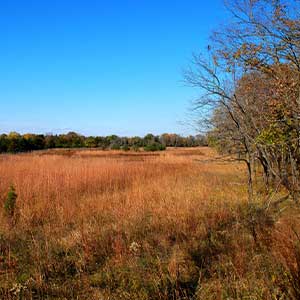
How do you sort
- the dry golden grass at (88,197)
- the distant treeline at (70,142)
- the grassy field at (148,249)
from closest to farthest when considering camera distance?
the grassy field at (148,249) → the dry golden grass at (88,197) → the distant treeline at (70,142)

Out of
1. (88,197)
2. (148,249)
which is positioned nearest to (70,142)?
(88,197)

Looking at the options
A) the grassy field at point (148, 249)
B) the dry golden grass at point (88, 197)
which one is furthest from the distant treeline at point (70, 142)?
the grassy field at point (148, 249)

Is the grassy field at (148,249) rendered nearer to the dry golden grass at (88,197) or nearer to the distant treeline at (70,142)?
the dry golden grass at (88,197)

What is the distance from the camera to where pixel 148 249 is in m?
3.90

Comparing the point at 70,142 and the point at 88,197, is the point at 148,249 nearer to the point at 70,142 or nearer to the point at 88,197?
the point at 88,197

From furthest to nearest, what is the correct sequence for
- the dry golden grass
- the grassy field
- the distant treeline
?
the distant treeline → the dry golden grass → the grassy field

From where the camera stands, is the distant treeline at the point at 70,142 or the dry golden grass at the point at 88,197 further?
the distant treeline at the point at 70,142

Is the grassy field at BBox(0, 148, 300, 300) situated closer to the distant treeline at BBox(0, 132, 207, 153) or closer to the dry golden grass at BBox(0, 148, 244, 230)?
the dry golden grass at BBox(0, 148, 244, 230)

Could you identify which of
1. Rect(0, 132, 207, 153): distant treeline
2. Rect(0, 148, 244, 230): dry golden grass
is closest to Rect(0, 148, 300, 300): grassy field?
Rect(0, 148, 244, 230): dry golden grass

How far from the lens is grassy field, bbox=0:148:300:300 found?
2.84 meters

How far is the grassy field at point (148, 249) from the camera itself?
2838mm

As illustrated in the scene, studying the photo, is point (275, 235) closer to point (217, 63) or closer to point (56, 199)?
point (217, 63)

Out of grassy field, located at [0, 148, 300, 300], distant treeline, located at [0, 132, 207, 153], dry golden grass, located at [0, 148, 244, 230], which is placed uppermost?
distant treeline, located at [0, 132, 207, 153]

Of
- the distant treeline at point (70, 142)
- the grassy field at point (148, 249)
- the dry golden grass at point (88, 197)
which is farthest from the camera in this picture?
the distant treeline at point (70, 142)
